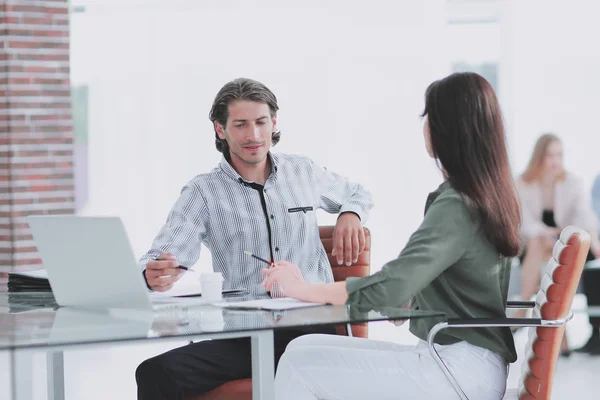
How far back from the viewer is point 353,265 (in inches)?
130

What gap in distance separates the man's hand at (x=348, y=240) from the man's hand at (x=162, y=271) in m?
0.63

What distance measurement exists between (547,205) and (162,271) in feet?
14.0

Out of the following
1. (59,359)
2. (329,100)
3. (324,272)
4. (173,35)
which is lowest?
(59,359)

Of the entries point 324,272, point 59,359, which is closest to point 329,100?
point 324,272

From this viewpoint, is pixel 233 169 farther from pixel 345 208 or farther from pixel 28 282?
pixel 28 282

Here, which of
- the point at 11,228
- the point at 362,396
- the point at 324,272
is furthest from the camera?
the point at 11,228

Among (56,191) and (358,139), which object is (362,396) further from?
(358,139)

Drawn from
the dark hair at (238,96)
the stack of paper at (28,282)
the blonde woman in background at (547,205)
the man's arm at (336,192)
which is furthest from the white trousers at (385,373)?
the blonde woman in background at (547,205)

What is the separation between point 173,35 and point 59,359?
4516 mm

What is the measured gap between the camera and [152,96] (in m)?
7.08

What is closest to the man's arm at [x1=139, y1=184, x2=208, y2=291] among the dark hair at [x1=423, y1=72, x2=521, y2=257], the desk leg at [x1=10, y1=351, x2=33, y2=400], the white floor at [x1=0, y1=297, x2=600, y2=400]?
the desk leg at [x1=10, y1=351, x2=33, y2=400]

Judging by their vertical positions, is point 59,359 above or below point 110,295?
below

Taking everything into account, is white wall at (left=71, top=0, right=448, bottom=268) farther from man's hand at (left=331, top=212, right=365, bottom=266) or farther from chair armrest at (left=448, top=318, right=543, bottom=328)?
chair armrest at (left=448, top=318, right=543, bottom=328)

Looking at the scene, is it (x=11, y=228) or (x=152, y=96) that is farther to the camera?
(x=152, y=96)
